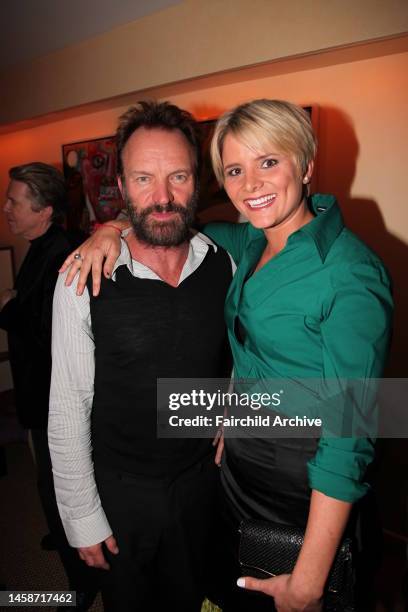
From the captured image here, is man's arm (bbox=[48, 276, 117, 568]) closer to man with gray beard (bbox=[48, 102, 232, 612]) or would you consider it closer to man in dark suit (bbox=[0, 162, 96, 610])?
man with gray beard (bbox=[48, 102, 232, 612])

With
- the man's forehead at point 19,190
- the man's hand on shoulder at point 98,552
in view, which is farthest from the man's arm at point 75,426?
the man's forehead at point 19,190

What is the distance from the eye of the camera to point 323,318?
3.25 ft

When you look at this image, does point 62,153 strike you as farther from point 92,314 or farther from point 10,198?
point 92,314

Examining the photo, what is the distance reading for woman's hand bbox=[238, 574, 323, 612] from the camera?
3.25 ft

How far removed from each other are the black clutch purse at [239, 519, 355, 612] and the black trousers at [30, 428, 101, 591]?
116 cm

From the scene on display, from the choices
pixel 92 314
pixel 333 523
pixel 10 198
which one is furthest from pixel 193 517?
pixel 10 198

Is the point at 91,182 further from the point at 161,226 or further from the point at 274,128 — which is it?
the point at 274,128

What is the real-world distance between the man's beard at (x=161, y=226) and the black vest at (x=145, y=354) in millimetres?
144

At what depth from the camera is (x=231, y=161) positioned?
→ 3.93 ft

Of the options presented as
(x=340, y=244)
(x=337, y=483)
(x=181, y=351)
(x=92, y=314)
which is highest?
(x=340, y=244)

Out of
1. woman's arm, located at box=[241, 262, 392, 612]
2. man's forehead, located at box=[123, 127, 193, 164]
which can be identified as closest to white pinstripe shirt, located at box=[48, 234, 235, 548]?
man's forehead, located at box=[123, 127, 193, 164]

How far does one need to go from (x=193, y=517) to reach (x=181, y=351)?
604 mm

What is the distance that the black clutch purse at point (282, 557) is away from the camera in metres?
1.01

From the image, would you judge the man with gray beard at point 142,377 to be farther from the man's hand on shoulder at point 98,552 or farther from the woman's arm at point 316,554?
the woman's arm at point 316,554
